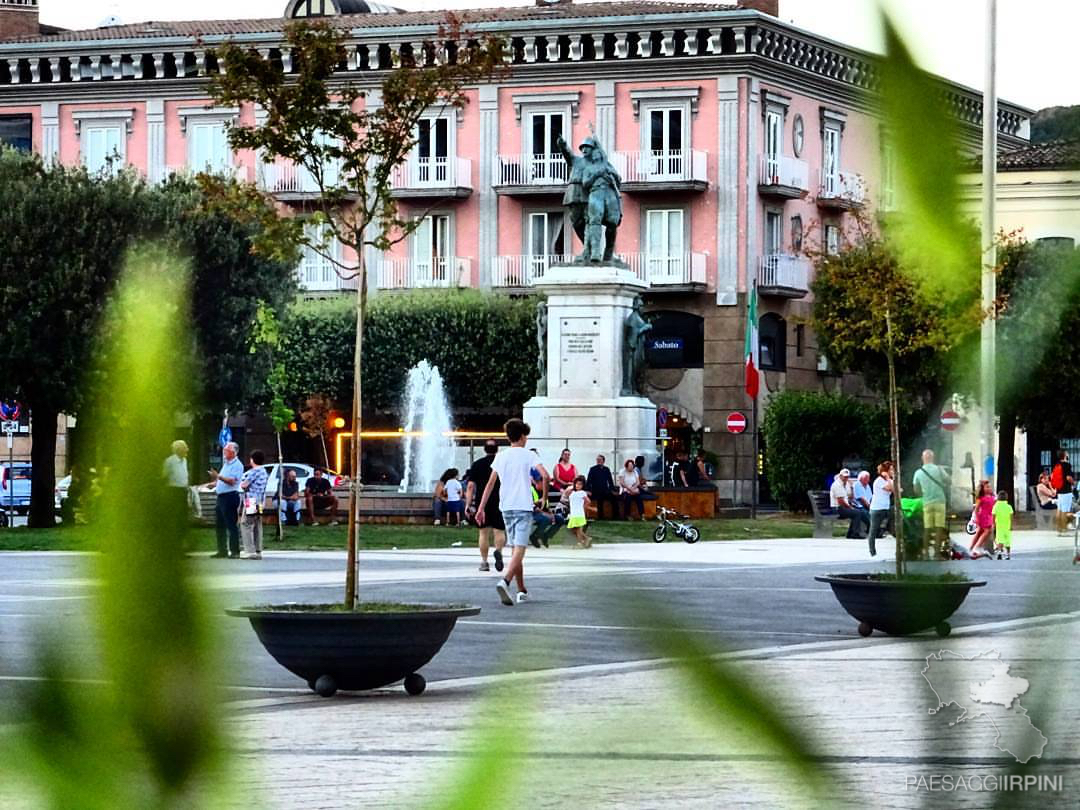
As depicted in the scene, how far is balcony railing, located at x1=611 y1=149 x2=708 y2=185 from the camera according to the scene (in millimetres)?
56906

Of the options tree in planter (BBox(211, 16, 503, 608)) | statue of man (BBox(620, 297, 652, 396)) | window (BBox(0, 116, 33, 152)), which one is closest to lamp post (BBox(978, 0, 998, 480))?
tree in planter (BBox(211, 16, 503, 608))

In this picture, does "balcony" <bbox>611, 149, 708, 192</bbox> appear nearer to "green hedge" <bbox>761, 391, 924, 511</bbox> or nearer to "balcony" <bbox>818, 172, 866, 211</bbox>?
"green hedge" <bbox>761, 391, 924, 511</bbox>

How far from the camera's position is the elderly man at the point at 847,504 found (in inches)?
1614

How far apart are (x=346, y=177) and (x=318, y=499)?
27.0m

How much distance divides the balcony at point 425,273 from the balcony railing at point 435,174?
2084 mm

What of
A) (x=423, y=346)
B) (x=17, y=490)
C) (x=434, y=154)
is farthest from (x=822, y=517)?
(x=17, y=490)

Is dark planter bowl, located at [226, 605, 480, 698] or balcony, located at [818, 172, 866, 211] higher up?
balcony, located at [818, 172, 866, 211]

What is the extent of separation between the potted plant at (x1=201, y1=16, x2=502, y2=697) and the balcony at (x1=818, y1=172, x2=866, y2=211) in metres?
6.97

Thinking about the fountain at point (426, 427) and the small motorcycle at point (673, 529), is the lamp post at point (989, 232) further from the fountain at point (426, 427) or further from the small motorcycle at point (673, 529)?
the fountain at point (426, 427)

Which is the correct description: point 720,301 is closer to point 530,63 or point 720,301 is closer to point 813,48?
point 530,63

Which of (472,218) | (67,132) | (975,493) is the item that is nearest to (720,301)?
(472,218)

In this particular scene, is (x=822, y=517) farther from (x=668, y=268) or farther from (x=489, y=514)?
(x=489, y=514)

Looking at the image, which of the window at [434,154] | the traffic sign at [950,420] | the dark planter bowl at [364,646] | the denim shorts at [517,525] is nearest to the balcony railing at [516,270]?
the window at [434,154]

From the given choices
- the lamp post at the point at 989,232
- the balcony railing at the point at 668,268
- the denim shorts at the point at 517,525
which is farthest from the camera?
the balcony railing at the point at 668,268
